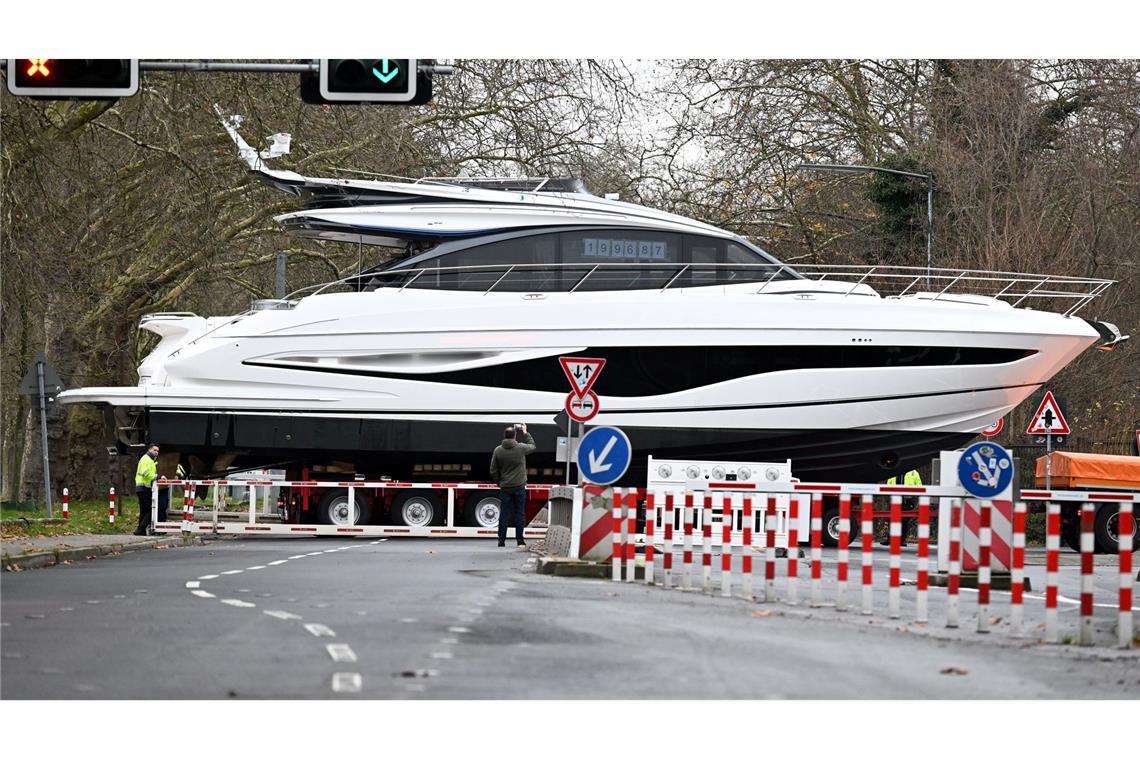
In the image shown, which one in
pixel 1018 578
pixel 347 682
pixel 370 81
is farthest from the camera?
pixel 370 81

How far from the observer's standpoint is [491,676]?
927 centimetres

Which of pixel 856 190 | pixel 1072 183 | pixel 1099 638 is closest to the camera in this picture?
pixel 1099 638

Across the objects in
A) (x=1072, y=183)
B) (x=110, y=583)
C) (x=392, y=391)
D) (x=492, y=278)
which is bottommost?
(x=110, y=583)

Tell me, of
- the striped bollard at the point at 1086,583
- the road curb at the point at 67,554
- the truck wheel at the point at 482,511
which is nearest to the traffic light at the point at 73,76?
the road curb at the point at 67,554

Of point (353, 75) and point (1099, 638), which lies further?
point (353, 75)

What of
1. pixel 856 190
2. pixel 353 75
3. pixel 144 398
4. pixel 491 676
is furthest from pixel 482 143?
pixel 491 676

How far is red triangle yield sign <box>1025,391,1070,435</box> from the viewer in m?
29.6

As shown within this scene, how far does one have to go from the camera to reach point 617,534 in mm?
17625

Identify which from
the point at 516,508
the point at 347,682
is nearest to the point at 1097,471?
the point at 516,508

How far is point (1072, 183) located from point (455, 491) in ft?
52.4

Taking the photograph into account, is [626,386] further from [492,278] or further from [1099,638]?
[1099,638]

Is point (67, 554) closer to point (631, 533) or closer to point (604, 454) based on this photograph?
point (604, 454)

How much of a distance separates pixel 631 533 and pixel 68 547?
7.45 m

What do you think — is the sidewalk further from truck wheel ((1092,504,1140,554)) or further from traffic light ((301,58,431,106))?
truck wheel ((1092,504,1140,554))
